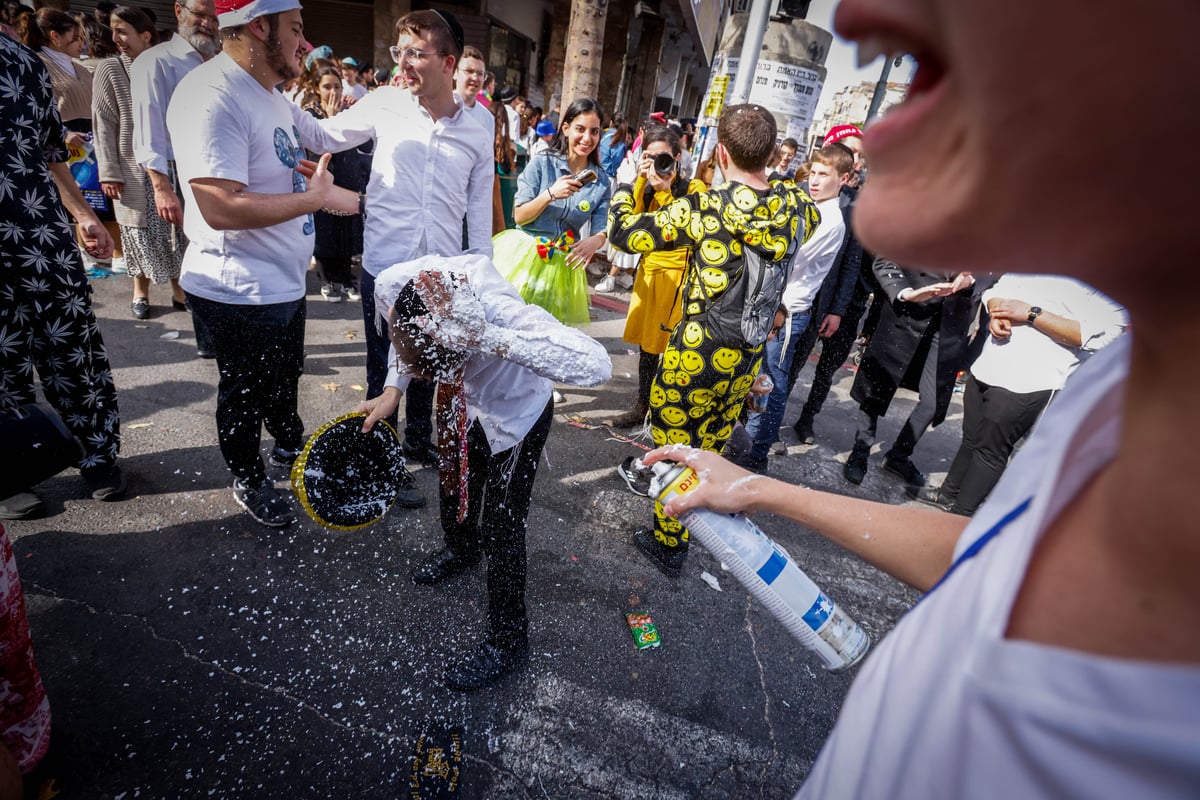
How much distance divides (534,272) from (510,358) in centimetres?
212

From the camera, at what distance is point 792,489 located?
1.22 m

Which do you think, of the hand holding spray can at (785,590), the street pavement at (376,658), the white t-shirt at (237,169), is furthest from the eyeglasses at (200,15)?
the hand holding spray can at (785,590)

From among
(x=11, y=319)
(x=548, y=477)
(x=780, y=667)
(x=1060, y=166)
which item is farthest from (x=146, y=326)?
(x=1060, y=166)

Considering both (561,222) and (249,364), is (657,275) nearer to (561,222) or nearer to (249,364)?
(561,222)

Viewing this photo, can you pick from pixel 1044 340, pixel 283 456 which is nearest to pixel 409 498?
pixel 283 456

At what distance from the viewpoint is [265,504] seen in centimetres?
296

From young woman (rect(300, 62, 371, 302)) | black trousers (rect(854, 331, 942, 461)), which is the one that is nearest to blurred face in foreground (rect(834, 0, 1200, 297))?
black trousers (rect(854, 331, 942, 461))

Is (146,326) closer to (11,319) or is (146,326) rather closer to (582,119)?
(11,319)

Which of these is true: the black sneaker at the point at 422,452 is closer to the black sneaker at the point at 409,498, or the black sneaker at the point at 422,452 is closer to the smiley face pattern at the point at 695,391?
the black sneaker at the point at 409,498

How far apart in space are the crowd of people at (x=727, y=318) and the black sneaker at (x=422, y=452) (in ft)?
0.09

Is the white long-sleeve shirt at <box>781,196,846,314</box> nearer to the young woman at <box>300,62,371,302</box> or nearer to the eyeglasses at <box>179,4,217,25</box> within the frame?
the young woman at <box>300,62,371,302</box>

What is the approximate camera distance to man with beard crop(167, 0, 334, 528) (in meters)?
2.26

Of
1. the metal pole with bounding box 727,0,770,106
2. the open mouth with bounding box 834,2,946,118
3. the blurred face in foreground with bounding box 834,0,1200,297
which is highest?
the metal pole with bounding box 727,0,770,106

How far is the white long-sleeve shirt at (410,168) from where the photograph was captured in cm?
310
